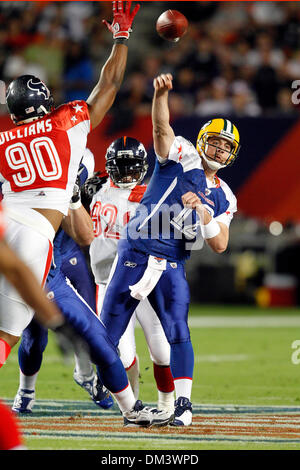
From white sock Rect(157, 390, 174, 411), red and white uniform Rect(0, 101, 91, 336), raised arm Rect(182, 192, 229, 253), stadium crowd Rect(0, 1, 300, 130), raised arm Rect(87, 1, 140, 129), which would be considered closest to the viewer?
red and white uniform Rect(0, 101, 91, 336)

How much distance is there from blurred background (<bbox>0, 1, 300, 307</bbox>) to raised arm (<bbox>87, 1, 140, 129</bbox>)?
23.1ft

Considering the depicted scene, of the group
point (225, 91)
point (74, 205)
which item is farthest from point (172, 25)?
point (225, 91)

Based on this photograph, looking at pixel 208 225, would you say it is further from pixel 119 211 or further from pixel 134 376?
pixel 134 376

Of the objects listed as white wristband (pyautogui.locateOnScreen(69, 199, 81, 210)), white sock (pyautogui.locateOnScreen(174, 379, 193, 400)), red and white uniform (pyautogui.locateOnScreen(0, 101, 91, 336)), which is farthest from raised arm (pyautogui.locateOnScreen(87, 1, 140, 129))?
white sock (pyautogui.locateOnScreen(174, 379, 193, 400))

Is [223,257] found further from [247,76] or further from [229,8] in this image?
[229,8]

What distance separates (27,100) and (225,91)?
980 cm

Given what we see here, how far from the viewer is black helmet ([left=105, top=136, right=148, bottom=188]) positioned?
6445 millimetres

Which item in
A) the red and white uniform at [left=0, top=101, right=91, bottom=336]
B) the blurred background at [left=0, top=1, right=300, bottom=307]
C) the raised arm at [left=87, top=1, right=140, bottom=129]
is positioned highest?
the blurred background at [left=0, top=1, right=300, bottom=307]

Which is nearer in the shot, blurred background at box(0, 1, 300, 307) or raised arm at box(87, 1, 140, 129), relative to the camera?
raised arm at box(87, 1, 140, 129)

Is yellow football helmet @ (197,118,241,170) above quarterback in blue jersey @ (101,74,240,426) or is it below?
above

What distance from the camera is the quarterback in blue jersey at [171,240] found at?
5.66m

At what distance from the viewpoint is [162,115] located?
18.1 ft

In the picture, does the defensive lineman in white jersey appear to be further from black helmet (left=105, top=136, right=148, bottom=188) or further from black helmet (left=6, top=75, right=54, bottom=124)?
black helmet (left=6, top=75, right=54, bottom=124)

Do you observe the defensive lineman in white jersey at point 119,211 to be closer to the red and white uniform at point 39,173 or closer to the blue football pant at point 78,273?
the blue football pant at point 78,273
